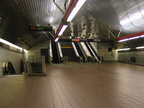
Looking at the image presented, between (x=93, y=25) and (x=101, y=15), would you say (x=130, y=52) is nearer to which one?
(x=93, y=25)

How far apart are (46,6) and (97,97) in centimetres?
614

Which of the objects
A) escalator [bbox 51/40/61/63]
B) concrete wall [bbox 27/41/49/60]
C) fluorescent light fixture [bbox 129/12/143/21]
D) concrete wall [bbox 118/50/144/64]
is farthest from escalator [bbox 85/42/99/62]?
fluorescent light fixture [bbox 129/12/143/21]

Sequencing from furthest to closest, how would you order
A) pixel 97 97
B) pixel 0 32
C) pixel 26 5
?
1. pixel 0 32
2. pixel 26 5
3. pixel 97 97

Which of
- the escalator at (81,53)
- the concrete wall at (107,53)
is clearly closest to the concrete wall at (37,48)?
the escalator at (81,53)

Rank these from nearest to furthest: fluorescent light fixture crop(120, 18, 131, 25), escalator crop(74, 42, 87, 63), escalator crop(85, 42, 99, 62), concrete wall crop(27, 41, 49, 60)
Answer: fluorescent light fixture crop(120, 18, 131, 25) → escalator crop(74, 42, 87, 63) → escalator crop(85, 42, 99, 62) → concrete wall crop(27, 41, 49, 60)

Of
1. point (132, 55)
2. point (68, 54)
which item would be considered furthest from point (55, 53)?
point (132, 55)

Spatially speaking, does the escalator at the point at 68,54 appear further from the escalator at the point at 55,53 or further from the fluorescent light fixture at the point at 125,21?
the fluorescent light fixture at the point at 125,21

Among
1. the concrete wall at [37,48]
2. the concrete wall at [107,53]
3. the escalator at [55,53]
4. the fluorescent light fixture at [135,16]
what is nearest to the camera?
the fluorescent light fixture at [135,16]

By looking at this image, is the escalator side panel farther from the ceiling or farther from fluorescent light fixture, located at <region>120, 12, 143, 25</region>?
fluorescent light fixture, located at <region>120, 12, 143, 25</region>


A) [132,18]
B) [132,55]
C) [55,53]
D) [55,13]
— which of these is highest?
[55,13]

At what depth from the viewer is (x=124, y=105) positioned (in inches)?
125

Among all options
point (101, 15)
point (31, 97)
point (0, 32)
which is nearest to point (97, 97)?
point (31, 97)

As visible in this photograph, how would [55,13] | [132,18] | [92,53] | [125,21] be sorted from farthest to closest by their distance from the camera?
[92,53]
[125,21]
[132,18]
[55,13]

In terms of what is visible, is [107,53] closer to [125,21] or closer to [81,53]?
[81,53]
